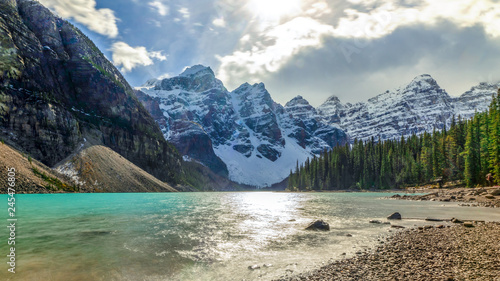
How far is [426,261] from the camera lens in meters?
12.6

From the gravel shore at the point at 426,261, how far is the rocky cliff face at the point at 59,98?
11331 centimetres

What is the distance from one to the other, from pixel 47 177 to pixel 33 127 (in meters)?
30.2

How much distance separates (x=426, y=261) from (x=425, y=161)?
4657 inches

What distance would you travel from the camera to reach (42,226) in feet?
76.6

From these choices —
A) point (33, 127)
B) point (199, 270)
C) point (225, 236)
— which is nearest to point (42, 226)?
point (225, 236)

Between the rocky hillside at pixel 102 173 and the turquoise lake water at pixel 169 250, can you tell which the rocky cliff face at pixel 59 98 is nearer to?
the rocky hillside at pixel 102 173

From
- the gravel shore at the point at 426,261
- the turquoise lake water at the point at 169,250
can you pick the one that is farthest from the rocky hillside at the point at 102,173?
the gravel shore at the point at 426,261

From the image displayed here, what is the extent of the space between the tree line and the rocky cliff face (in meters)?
109

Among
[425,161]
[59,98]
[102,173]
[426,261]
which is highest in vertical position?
[59,98]

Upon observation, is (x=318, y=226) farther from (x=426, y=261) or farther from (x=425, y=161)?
(x=425, y=161)

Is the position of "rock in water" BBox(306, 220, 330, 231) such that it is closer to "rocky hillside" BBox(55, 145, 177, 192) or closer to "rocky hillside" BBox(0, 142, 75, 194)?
"rocky hillside" BBox(0, 142, 75, 194)

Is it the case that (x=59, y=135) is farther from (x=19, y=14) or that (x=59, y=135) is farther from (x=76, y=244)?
(x=76, y=244)

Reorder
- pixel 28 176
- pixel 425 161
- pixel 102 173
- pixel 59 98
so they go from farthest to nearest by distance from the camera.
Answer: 1. pixel 59 98
2. pixel 425 161
3. pixel 102 173
4. pixel 28 176

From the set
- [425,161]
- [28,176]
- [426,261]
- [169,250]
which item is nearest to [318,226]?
[426,261]
